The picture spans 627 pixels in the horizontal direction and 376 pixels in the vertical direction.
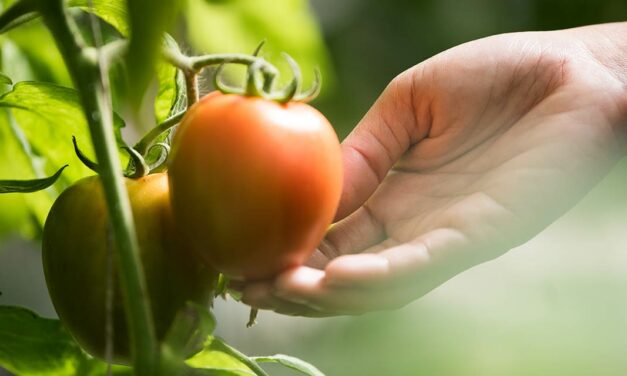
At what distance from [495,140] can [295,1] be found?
19cm

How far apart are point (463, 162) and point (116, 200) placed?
0.39 metres

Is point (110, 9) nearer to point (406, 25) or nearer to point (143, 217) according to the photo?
point (143, 217)

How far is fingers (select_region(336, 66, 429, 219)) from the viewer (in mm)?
599

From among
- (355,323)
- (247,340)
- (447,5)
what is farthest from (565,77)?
(247,340)

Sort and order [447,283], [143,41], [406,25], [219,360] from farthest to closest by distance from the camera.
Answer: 1. [406,25]
2. [447,283]
3. [219,360]
4. [143,41]

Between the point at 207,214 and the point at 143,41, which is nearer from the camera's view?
the point at 143,41

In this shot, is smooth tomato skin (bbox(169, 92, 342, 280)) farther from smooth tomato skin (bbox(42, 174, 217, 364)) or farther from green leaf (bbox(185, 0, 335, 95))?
green leaf (bbox(185, 0, 335, 95))

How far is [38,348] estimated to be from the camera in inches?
20.0

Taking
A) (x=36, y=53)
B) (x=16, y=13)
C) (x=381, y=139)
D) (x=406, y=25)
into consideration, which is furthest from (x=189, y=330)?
(x=406, y=25)

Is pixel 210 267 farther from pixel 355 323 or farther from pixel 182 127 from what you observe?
pixel 355 323

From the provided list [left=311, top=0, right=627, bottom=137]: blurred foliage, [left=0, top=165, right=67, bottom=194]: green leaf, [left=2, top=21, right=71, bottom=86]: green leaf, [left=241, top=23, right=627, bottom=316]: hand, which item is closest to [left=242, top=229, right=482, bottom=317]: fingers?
[left=241, top=23, right=627, bottom=316]: hand

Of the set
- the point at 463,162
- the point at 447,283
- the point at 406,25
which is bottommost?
the point at 447,283

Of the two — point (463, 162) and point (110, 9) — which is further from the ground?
point (110, 9)

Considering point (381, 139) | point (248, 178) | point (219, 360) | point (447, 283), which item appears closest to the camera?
point (248, 178)
